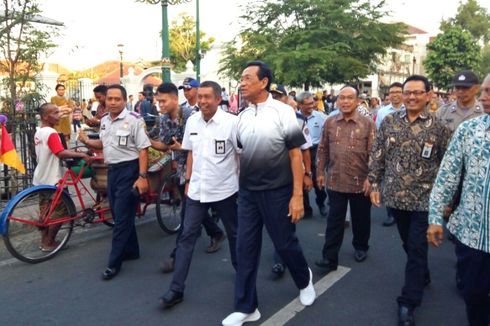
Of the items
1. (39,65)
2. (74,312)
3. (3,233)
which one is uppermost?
(39,65)

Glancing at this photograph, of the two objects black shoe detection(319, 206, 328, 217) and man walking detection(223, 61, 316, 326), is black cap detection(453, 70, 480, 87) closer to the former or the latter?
black shoe detection(319, 206, 328, 217)

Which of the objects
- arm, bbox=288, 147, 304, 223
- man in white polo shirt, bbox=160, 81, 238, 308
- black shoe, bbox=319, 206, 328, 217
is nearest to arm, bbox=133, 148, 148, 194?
man in white polo shirt, bbox=160, 81, 238, 308

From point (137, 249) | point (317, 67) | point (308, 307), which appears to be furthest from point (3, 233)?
point (317, 67)

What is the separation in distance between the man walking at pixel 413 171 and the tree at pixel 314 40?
46.6ft

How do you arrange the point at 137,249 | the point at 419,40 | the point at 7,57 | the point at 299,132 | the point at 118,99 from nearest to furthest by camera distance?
1. the point at 299,132
2. the point at 118,99
3. the point at 137,249
4. the point at 7,57
5. the point at 419,40

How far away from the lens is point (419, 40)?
66.8 m

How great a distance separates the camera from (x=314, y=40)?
1852 cm

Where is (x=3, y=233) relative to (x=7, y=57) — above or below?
below

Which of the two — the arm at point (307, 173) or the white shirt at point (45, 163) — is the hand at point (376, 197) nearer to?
the arm at point (307, 173)

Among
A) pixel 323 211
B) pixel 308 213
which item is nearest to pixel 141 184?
pixel 308 213

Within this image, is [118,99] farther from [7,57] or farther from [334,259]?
[7,57]

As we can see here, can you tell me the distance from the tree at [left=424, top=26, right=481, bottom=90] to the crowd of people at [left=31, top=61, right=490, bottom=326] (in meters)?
37.9

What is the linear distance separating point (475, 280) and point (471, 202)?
19.1 inches

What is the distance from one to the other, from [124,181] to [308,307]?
81.5 inches
